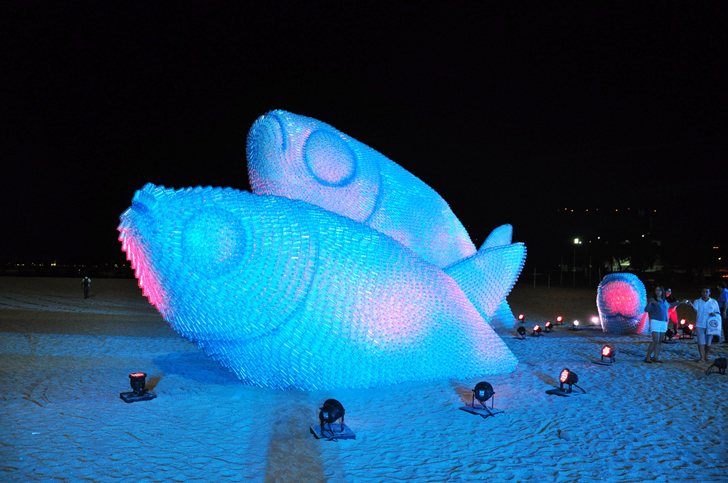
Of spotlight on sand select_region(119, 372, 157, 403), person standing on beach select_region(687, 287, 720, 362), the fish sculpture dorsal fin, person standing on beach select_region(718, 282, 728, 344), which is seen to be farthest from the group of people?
spotlight on sand select_region(119, 372, 157, 403)

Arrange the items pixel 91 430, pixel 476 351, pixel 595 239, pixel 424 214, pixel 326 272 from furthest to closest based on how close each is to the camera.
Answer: pixel 595 239 → pixel 424 214 → pixel 476 351 → pixel 326 272 → pixel 91 430

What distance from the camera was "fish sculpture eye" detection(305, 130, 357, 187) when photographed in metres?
8.70

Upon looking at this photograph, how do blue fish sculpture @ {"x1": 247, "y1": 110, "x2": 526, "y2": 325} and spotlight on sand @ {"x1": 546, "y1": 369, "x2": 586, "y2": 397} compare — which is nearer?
spotlight on sand @ {"x1": 546, "y1": 369, "x2": 586, "y2": 397}

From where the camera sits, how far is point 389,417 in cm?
566

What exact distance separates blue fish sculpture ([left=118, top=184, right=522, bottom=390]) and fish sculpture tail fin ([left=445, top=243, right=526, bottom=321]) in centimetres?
182

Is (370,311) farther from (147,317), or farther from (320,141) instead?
(147,317)

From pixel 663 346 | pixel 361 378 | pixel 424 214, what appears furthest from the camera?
pixel 663 346

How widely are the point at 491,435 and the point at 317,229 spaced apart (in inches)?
133

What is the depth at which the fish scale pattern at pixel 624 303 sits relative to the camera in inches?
513

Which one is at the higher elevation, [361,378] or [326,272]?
[326,272]

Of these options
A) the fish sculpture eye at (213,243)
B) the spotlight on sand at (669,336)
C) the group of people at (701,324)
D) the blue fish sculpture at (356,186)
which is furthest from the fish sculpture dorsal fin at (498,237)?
the fish sculpture eye at (213,243)

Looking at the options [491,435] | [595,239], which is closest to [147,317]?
[491,435]

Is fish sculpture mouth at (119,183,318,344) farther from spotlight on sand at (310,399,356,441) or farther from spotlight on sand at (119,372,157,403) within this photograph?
spotlight on sand at (310,399,356,441)

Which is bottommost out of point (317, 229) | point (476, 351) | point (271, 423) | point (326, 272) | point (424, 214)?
point (271, 423)
